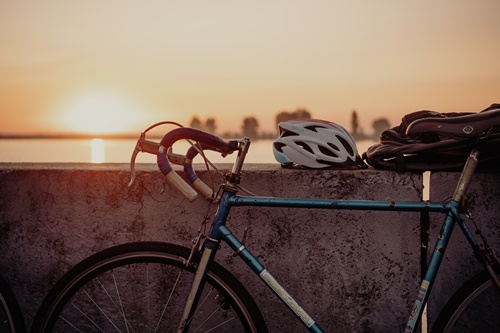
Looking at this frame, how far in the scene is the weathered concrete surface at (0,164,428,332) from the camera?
2.86m

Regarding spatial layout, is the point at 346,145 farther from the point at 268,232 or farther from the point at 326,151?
the point at 268,232

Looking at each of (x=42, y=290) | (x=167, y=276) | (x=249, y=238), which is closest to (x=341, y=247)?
(x=249, y=238)

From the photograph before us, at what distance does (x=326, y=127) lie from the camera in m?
2.94

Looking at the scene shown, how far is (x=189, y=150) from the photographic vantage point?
2.22 metres

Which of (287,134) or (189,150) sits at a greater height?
(287,134)

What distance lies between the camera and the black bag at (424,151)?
8.71ft

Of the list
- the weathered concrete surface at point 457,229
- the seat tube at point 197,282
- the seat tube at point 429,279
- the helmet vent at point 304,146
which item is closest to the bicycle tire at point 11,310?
the seat tube at point 197,282

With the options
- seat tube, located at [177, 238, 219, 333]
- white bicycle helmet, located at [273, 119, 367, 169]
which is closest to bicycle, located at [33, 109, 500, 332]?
seat tube, located at [177, 238, 219, 333]

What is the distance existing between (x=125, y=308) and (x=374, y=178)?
65.3 inches

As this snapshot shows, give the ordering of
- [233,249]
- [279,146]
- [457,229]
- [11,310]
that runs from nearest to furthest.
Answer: [233,249]
[11,310]
[457,229]
[279,146]

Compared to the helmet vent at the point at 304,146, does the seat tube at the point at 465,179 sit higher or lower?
lower

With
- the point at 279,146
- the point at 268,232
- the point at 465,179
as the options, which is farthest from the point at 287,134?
the point at 465,179

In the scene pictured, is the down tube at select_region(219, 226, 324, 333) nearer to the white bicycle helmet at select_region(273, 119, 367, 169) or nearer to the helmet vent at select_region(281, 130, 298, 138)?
the white bicycle helmet at select_region(273, 119, 367, 169)

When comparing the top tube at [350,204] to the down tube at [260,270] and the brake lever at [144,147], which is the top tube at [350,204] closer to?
the down tube at [260,270]
